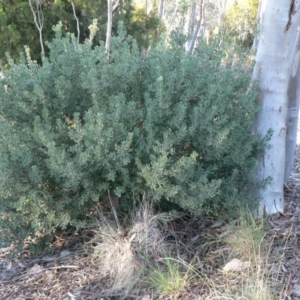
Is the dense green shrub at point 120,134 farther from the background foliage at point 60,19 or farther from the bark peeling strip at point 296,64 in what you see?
the background foliage at point 60,19

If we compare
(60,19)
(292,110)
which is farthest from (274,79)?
(60,19)

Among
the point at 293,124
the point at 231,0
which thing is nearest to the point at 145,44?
the point at 293,124

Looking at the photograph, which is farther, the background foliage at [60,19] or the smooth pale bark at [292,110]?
the background foliage at [60,19]

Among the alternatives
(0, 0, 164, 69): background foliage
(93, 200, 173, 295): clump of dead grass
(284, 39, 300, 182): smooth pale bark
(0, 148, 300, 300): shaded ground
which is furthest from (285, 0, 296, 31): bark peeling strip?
(0, 0, 164, 69): background foliage

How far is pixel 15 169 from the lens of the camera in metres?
3.93

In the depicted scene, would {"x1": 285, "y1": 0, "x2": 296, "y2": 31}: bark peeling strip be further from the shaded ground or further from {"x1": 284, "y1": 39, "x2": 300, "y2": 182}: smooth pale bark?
the shaded ground

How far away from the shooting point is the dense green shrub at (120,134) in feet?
12.2

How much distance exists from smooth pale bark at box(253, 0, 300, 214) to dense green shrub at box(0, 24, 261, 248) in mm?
200

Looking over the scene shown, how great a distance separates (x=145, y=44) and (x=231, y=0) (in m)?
12.1

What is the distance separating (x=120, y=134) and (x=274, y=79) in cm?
154

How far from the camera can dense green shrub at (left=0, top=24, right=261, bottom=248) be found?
3723 mm

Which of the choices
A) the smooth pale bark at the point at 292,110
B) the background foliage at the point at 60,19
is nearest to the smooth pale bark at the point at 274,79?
the smooth pale bark at the point at 292,110

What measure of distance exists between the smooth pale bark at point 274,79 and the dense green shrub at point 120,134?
200mm

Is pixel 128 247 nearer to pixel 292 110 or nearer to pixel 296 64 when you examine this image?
pixel 292 110
